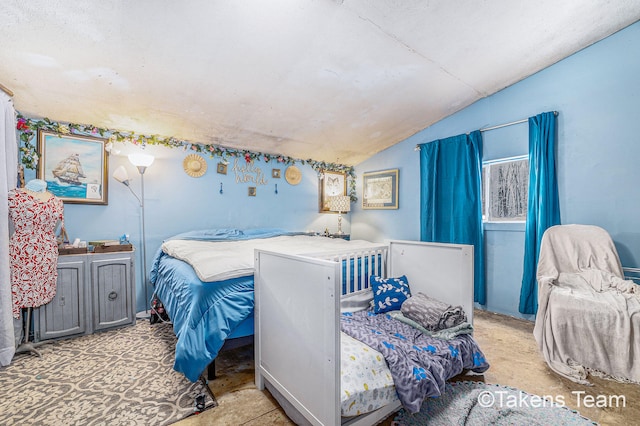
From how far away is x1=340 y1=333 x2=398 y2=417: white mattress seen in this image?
124cm

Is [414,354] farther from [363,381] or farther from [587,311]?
[587,311]

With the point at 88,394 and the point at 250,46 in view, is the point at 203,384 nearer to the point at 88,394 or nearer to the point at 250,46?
the point at 88,394

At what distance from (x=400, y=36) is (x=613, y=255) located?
99.8 inches

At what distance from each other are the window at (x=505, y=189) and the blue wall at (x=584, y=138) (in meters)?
0.12

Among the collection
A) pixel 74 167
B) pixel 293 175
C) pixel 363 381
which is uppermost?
pixel 293 175

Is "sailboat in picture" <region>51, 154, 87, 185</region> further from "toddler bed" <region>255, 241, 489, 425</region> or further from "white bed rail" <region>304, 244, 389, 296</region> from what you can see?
"white bed rail" <region>304, 244, 389, 296</region>

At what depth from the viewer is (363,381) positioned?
1309mm

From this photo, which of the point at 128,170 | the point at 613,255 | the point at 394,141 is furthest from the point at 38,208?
the point at 613,255

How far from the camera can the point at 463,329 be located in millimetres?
1774

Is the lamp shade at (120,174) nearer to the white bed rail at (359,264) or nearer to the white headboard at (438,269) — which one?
the white bed rail at (359,264)

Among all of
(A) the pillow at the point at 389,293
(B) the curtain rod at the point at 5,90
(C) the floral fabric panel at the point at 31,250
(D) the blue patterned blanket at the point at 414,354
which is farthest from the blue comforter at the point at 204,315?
(B) the curtain rod at the point at 5,90

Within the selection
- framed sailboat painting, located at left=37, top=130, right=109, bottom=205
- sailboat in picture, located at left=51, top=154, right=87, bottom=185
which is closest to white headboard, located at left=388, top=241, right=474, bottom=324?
framed sailboat painting, located at left=37, top=130, right=109, bottom=205

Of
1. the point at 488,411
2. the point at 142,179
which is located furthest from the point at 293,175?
the point at 488,411

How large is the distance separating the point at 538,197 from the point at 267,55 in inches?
118
